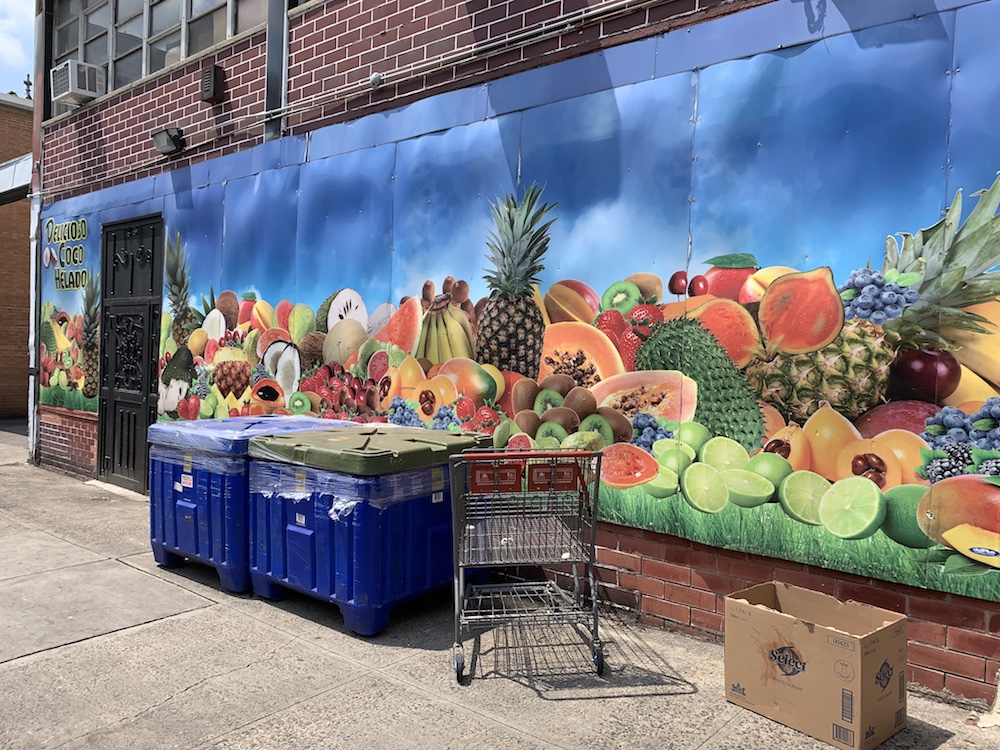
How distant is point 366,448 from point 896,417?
9.96 ft

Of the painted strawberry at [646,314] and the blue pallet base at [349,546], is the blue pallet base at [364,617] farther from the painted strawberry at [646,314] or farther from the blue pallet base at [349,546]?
the painted strawberry at [646,314]

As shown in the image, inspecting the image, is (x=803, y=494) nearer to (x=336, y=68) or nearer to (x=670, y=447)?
(x=670, y=447)

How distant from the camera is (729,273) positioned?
15.0 ft

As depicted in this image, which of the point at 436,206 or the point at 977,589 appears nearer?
the point at 977,589

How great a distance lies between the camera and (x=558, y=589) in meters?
5.10

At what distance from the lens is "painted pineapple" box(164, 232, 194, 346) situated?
28.8ft

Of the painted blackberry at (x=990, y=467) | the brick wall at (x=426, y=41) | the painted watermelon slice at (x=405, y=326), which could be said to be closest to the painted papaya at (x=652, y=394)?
the painted blackberry at (x=990, y=467)

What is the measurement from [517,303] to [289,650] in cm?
278

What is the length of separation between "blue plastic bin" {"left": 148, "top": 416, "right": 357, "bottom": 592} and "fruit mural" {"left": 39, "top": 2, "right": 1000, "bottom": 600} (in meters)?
1.47

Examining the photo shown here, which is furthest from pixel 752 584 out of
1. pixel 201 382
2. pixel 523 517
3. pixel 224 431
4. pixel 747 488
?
pixel 201 382

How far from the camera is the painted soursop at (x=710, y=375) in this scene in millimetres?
4535

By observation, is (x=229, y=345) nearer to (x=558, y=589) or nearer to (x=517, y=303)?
(x=517, y=303)

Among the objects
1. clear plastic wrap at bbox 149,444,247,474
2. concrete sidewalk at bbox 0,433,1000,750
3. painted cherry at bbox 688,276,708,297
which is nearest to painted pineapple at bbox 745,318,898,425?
painted cherry at bbox 688,276,708,297

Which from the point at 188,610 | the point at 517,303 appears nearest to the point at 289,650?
the point at 188,610
